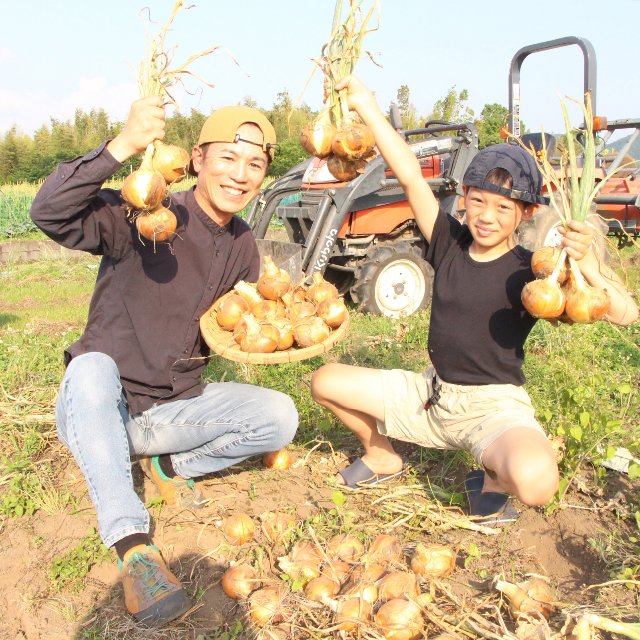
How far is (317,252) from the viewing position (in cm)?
515

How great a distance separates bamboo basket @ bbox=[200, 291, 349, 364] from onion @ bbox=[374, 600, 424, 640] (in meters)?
1.03

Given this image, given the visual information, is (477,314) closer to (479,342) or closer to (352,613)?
(479,342)

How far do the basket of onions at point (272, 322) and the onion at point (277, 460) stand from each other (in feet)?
2.24

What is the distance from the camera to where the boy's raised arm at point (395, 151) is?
7.44 ft

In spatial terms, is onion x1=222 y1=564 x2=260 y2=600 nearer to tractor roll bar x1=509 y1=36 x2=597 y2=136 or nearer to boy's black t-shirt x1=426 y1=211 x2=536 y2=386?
boy's black t-shirt x1=426 y1=211 x2=536 y2=386

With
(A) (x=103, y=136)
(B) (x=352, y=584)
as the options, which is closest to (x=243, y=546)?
(B) (x=352, y=584)

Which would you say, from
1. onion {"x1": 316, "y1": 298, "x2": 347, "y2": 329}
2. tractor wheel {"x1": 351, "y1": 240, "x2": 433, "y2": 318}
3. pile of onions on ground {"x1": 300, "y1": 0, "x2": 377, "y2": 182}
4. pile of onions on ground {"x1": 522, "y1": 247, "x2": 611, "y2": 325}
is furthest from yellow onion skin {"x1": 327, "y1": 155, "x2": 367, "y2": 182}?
tractor wheel {"x1": 351, "y1": 240, "x2": 433, "y2": 318}

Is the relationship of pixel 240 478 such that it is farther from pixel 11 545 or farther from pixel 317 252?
pixel 317 252

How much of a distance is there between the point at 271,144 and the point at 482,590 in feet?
6.85

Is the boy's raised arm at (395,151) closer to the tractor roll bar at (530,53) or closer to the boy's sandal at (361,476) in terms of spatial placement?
the boy's sandal at (361,476)

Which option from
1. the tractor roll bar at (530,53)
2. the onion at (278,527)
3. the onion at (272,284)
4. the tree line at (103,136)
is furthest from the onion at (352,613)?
the tree line at (103,136)

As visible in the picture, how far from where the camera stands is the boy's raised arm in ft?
7.44

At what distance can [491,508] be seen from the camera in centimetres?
241

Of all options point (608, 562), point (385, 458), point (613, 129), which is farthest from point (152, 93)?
point (613, 129)
